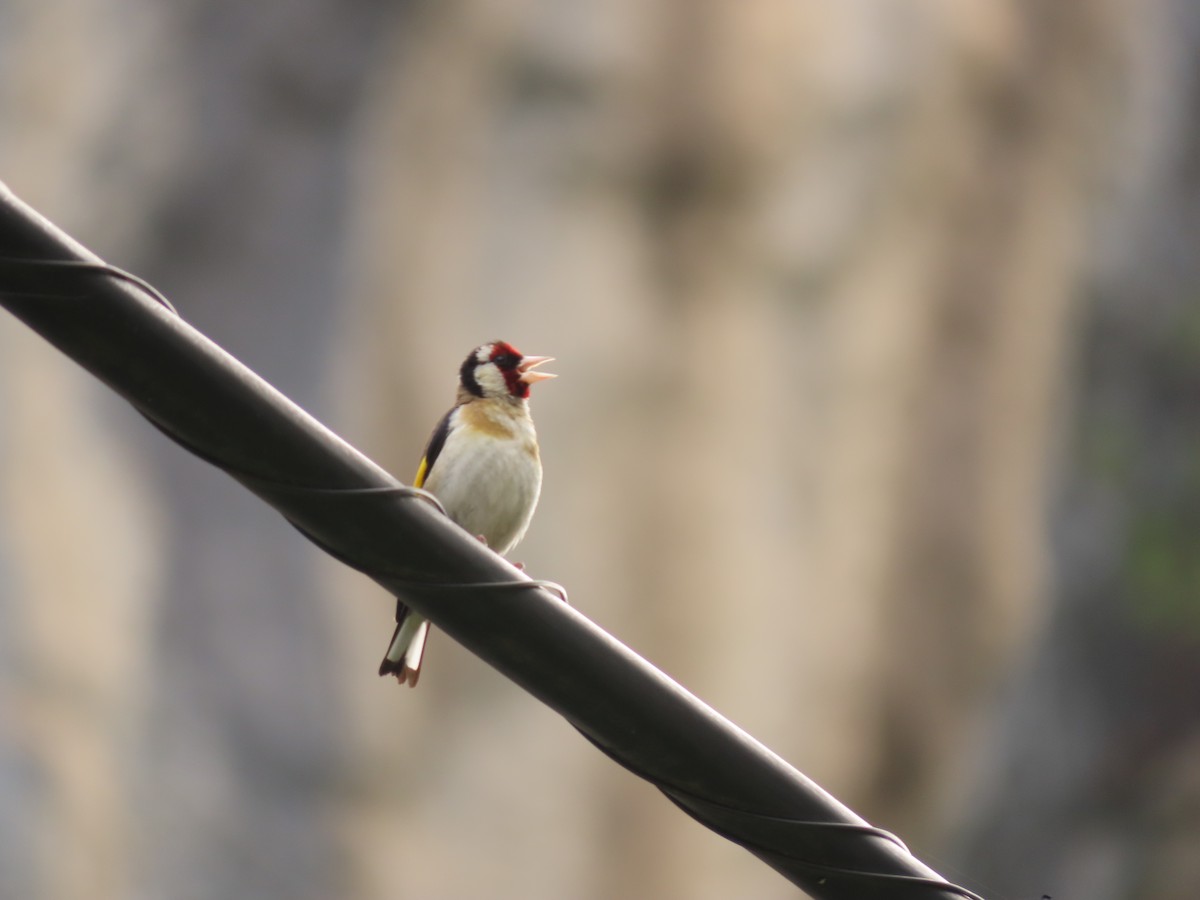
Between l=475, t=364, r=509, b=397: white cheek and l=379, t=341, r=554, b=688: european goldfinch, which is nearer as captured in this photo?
l=379, t=341, r=554, b=688: european goldfinch

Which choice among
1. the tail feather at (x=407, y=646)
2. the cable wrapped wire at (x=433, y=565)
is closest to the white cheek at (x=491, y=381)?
the tail feather at (x=407, y=646)

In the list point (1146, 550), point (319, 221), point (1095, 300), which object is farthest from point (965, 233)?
point (319, 221)

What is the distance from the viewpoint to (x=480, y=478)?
183 inches

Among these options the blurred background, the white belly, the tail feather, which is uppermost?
the blurred background

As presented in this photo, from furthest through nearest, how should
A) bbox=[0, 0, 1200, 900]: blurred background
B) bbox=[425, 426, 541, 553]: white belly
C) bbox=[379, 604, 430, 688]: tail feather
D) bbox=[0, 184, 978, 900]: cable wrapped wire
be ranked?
1. bbox=[0, 0, 1200, 900]: blurred background
2. bbox=[425, 426, 541, 553]: white belly
3. bbox=[379, 604, 430, 688]: tail feather
4. bbox=[0, 184, 978, 900]: cable wrapped wire

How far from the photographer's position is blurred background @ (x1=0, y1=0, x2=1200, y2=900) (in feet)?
28.5

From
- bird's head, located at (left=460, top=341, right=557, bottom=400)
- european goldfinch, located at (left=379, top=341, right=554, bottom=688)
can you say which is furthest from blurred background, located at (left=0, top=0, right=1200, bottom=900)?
european goldfinch, located at (left=379, top=341, right=554, bottom=688)

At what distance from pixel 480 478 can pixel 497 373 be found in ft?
1.76

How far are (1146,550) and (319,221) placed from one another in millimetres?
6155

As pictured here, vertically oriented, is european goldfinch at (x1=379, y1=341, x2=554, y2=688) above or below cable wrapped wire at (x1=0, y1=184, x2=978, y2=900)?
above

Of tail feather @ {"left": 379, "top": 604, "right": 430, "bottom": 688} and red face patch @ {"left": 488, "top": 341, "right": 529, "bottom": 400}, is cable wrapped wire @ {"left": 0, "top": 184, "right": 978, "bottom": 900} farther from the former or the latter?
red face patch @ {"left": 488, "top": 341, "right": 529, "bottom": 400}

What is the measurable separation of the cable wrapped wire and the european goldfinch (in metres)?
2.02

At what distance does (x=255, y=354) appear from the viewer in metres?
9.21

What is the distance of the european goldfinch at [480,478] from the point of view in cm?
463
